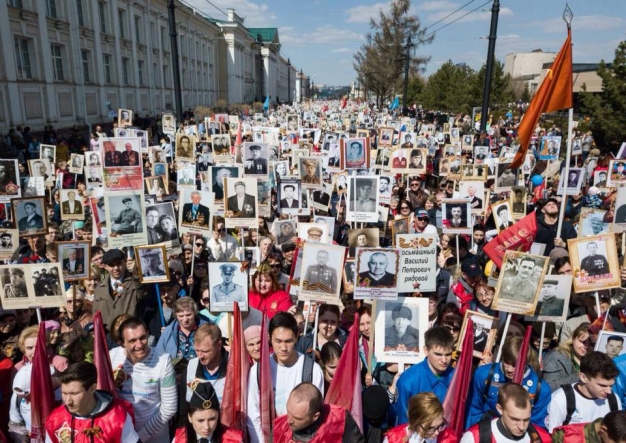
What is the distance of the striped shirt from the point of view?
10.5ft

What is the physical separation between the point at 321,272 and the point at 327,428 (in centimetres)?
180

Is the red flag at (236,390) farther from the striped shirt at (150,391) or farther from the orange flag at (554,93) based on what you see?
the orange flag at (554,93)

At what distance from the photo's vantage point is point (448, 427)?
321 centimetres

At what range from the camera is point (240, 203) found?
6.48m

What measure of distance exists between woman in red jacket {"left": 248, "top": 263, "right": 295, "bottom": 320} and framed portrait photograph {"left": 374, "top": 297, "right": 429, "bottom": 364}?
1.16m

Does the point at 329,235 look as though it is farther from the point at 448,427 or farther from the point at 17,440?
the point at 17,440

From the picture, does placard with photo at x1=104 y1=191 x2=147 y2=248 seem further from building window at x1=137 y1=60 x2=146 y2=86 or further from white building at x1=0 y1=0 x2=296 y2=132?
building window at x1=137 y1=60 x2=146 y2=86

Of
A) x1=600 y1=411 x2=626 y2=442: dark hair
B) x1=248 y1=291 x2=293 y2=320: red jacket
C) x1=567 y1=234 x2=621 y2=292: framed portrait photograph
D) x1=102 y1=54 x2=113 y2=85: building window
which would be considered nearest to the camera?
x1=600 y1=411 x2=626 y2=442: dark hair

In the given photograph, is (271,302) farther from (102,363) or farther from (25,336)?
(25,336)

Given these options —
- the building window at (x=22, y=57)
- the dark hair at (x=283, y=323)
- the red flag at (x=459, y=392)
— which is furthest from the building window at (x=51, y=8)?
the red flag at (x=459, y=392)

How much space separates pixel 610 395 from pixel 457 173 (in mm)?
8576

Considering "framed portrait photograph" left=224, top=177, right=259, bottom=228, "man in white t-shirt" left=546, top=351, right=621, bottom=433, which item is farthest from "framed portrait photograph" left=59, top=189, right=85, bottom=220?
"man in white t-shirt" left=546, top=351, right=621, bottom=433

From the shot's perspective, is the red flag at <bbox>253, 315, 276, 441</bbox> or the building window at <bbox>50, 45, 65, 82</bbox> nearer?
the red flag at <bbox>253, 315, 276, 441</bbox>

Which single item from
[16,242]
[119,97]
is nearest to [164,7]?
[119,97]
